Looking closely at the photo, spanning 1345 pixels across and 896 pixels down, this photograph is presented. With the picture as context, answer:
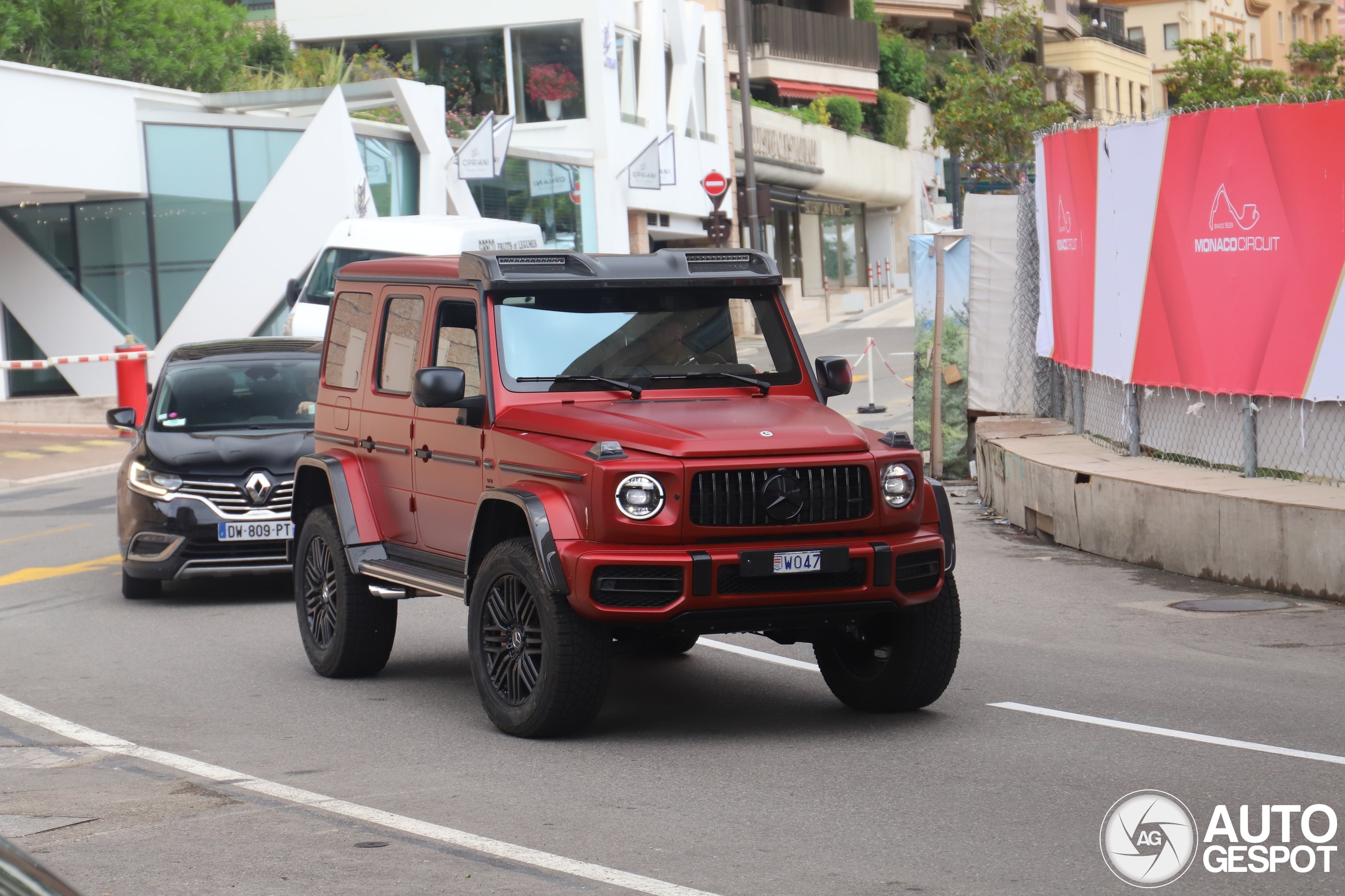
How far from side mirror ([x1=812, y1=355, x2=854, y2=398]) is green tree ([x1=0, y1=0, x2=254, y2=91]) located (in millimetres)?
39452

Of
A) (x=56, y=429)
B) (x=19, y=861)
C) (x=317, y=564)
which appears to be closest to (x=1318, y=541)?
(x=317, y=564)

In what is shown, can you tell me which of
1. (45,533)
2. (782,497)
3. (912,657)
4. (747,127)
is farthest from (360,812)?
(747,127)


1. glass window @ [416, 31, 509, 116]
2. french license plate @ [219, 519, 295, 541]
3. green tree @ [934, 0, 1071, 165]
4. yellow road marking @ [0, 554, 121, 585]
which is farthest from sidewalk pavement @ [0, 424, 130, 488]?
green tree @ [934, 0, 1071, 165]

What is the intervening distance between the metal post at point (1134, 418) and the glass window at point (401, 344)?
675 centimetres

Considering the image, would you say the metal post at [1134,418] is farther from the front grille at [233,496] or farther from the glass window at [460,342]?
the glass window at [460,342]

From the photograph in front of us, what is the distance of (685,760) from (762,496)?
3.44 feet

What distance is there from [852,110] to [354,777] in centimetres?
5920

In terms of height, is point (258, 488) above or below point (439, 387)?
below

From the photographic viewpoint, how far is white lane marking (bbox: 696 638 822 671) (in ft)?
30.9

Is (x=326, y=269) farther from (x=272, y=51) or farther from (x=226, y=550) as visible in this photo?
(x=272, y=51)

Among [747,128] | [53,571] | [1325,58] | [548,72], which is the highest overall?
[1325,58]

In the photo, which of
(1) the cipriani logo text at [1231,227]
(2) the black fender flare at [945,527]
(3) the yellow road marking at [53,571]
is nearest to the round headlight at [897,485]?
(2) the black fender flare at [945,527]

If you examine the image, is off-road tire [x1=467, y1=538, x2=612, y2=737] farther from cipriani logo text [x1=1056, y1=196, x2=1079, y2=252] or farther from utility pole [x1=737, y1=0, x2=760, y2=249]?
utility pole [x1=737, y1=0, x2=760, y2=249]

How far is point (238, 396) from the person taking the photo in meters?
13.1
